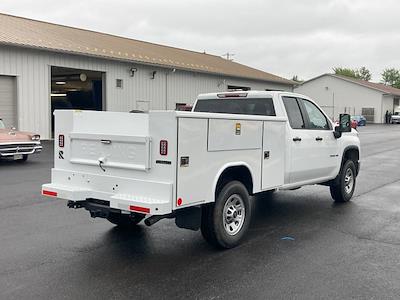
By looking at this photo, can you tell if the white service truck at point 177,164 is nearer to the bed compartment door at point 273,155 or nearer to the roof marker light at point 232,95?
the bed compartment door at point 273,155

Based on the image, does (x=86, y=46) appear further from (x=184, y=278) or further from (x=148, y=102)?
(x=184, y=278)

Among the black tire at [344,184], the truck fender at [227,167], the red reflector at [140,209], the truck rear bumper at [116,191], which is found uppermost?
the truck fender at [227,167]

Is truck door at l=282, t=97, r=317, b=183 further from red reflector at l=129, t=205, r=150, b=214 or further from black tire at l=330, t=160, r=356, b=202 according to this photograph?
red reflector at l=129, t=205, r=150, b=214

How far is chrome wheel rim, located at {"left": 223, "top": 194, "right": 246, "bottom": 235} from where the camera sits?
19.7 ft

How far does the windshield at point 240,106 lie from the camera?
7267 millimetres

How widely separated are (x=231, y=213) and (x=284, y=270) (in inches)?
44.2

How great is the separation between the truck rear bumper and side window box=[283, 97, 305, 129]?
9.96ft

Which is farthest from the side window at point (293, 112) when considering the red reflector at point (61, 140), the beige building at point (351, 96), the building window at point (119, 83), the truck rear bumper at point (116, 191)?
the beige building at point (351, 96)

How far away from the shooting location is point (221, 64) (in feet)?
118

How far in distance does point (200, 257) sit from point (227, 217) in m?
0.68

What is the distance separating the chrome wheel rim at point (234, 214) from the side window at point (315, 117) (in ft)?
7.84

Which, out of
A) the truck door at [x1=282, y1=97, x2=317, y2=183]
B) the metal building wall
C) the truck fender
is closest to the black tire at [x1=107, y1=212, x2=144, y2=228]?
the truck fender

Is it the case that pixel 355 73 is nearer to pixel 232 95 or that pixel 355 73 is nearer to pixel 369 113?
pixel 369 113

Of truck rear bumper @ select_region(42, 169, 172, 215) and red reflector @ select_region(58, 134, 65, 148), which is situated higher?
red reflector @ select_region(58, 134, 65, 148)
